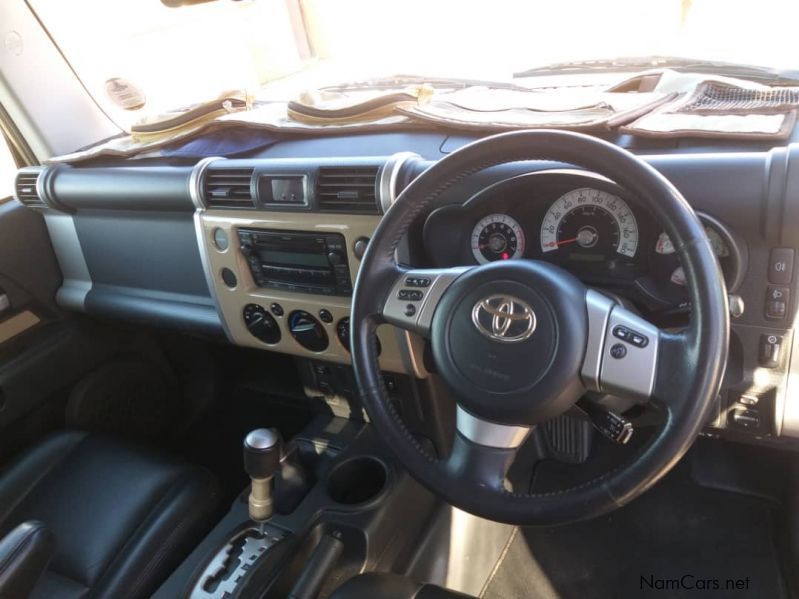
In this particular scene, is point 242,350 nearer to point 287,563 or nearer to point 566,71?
point 287,563

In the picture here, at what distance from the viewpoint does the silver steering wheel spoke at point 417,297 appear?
109cm

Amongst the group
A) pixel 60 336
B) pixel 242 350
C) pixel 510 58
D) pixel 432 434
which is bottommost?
pixel 242 350

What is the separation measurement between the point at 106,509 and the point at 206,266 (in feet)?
2.00

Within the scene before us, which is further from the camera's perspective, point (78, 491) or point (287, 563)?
point (78, 491)

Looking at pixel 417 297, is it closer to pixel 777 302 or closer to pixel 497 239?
pixel 497 239

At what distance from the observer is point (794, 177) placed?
0.99m

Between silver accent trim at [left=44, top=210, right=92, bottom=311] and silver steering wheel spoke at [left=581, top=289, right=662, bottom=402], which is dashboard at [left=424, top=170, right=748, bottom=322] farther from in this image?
silver accent trim at [left=44, top=210, right=92, bottom=311]

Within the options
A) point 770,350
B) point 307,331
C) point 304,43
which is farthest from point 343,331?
point 304,43

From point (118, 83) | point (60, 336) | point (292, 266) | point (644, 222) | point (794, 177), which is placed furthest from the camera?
point (118, 83)

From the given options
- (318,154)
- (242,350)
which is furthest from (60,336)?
(318,154)

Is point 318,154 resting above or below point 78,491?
above

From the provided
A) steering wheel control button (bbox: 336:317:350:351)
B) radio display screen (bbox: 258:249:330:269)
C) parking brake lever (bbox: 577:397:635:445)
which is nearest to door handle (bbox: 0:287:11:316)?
radio display screen (bbox: 258:249:330:269)

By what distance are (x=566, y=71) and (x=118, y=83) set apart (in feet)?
4.84

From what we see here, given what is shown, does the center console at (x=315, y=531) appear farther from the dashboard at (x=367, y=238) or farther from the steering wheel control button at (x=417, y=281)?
the steering wheel control button at (x=417, y=281)
